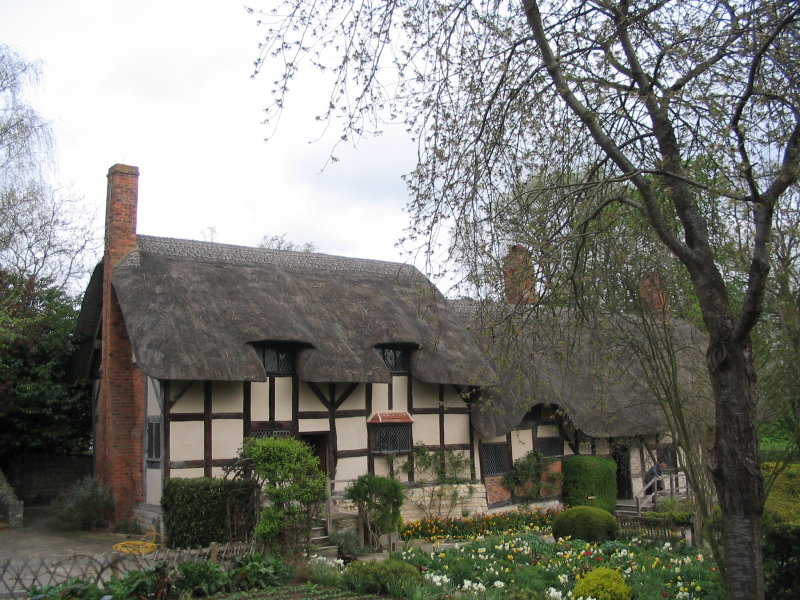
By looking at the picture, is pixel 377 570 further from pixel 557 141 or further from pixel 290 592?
pixel 557 141

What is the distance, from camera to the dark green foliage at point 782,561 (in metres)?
8.27

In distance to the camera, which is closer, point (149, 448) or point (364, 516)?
point (364, 516)

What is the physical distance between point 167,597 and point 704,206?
742 cm

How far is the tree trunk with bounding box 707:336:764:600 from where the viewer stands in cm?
586

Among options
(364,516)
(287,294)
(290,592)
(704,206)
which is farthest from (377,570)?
(287,294)

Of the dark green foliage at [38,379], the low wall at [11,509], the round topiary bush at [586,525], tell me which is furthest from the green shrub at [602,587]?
the dark green foliage at [38,379]

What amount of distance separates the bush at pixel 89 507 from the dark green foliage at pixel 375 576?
7.95m

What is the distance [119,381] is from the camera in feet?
54.6

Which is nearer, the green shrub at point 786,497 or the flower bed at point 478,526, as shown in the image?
the green shrub at point 786,497

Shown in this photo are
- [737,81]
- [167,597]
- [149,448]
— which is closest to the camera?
[737,81]

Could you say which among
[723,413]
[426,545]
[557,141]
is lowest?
[426,545]

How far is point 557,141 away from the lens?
762 centimetres

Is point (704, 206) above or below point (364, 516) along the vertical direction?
above

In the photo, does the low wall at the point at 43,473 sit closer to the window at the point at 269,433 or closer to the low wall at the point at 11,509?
the low wall at the point at 11,509
